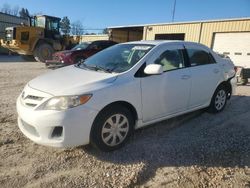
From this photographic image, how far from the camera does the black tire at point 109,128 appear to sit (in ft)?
11.8

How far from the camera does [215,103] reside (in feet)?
18.9

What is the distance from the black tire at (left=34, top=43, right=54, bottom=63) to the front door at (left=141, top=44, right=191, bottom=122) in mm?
14482

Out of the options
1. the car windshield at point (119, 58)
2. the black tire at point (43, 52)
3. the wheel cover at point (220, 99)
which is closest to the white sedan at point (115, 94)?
the car windshield at point (119, 58)

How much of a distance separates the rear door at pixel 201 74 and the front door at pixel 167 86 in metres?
0.20

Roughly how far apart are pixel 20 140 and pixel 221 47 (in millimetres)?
15581

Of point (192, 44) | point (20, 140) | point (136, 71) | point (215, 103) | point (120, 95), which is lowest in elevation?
point (20, 140)

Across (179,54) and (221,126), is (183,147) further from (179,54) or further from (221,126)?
(179,54)

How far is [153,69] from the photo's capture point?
3.98 m

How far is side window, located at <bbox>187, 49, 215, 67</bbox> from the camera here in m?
5.03

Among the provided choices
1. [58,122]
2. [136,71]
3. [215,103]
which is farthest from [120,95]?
[215,103]

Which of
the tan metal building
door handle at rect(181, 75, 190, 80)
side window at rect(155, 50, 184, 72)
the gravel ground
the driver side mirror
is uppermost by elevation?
the tan metal building

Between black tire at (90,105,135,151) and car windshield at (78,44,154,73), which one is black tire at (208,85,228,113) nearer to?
car windshield at (78,44,154,73)

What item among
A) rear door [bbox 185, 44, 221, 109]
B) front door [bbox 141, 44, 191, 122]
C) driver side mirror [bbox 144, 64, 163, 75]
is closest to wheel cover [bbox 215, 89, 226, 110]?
rear door [bbox 185, 44, 221, 109]

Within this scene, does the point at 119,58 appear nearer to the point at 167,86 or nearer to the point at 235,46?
the point at 167,86
